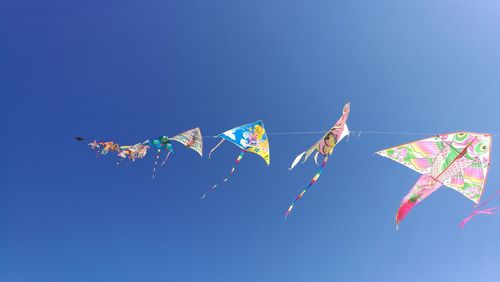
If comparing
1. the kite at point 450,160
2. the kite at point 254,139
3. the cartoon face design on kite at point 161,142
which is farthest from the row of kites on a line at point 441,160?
the cartoon face design on kite at point 161,142

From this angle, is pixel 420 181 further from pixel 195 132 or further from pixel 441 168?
pixel 195 132

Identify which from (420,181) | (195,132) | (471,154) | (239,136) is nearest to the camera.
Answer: (471,154)

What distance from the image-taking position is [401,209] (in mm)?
8242

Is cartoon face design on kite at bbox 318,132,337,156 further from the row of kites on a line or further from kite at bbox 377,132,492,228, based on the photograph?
kite at bbox 377,132,492,228

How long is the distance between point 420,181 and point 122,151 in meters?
11.3

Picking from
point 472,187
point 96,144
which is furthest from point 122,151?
point 472,187

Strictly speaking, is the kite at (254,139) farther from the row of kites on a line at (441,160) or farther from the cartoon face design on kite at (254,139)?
the row of kites on a line at (441,160)

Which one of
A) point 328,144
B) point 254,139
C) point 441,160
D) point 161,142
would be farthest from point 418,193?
point 161,142

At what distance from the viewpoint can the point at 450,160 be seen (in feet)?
24.8

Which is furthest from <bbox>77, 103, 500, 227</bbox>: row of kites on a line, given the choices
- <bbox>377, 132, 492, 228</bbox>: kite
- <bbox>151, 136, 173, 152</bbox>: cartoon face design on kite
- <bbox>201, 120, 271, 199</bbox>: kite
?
<bbox>151, 136, 173, 152</bbox>: cartoon face design on kite

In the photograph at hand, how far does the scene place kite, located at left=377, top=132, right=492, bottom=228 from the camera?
722 cm

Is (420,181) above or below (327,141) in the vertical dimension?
below

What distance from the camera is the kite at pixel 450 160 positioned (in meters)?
7.22

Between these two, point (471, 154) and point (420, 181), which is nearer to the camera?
point (471, 154)
